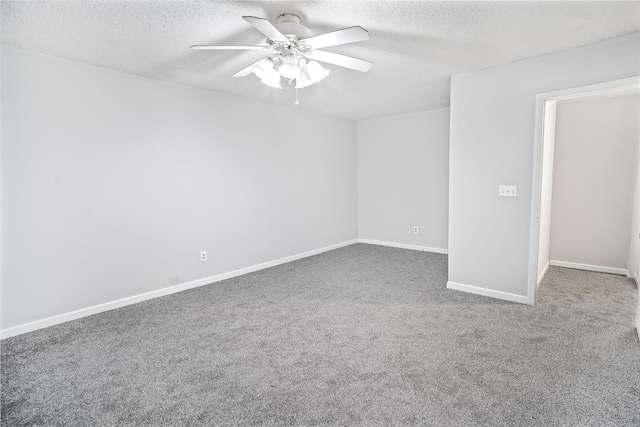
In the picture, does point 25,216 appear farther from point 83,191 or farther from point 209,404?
point 209,404

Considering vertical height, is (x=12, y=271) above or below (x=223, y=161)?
below

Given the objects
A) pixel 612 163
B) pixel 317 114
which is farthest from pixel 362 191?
pixel 612 163

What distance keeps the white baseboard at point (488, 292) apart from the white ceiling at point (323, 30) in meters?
2.29

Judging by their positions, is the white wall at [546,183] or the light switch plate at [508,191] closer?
the light switch plate at [508,191]

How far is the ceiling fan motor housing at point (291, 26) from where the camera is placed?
208 centimetres

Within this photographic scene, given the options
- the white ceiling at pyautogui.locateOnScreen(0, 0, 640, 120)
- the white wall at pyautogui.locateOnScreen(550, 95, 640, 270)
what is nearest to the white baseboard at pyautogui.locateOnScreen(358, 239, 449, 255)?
the white wall at pyautogui.locateOnScreen(550, 95, 640, 270)

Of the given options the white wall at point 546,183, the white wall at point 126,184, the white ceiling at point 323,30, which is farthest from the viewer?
the white wall at point 546,183

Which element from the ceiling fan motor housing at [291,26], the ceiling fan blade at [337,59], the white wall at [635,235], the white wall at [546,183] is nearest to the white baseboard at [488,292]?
the white wall at [546,183]

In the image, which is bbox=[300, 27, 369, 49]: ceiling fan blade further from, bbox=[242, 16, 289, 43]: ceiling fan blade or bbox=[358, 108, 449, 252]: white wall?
bbox=[358, 108, 449, 252]: white wall

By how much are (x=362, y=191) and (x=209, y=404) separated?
4.89m

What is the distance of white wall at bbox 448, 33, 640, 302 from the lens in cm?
287

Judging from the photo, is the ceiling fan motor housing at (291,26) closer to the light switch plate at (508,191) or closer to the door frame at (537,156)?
the door frame at (537,156)

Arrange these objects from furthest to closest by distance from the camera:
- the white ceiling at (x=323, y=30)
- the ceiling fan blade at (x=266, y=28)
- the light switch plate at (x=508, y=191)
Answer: the light switch plate at (x=508, y=191)
the white ceiling at (x=323, y=30)
the ceiling fan blade at (x=266, y=28)

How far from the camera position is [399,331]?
2627 mm
